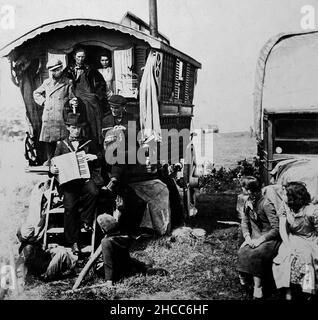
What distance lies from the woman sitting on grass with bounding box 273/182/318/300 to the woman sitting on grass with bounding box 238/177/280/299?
0.09 m

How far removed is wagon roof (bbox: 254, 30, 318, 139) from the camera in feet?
17.9

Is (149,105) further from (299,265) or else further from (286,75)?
(299,265)

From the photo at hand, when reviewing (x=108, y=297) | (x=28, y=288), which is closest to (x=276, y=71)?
(x=108, y=297)

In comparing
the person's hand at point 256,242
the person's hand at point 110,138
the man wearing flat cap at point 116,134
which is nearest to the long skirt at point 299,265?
the person's hand at point 256,242

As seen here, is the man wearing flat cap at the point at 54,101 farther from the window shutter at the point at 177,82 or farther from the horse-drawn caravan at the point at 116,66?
the window shutter at the point at 177,82

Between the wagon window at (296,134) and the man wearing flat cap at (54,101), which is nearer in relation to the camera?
the wagon window at (296,134)

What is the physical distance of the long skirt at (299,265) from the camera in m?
5.11

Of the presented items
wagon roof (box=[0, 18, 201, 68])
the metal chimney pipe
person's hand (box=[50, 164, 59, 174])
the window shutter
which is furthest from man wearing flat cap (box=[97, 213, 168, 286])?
the metal chimney pipe

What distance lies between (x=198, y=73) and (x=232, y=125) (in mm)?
810

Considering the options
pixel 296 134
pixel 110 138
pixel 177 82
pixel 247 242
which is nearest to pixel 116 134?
pixel 110 138

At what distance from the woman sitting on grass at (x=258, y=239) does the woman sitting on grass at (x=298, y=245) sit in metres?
0.09

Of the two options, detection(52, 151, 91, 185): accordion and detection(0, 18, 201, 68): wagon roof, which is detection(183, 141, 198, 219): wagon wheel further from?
detection(52, 151, 91, 185): accordion

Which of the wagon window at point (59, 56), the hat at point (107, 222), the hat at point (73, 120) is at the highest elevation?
the wagon window at point (59, 56)
